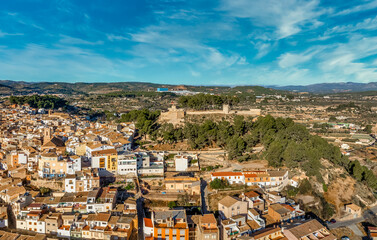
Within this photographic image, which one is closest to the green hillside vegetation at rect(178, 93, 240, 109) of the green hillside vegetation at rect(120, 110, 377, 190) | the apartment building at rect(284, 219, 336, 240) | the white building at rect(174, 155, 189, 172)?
the green hillside vegetation at rect(120, 110, 377, 190)

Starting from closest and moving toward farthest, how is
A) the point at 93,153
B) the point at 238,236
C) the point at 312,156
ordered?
the point at 238,236 → the point at 93,153 → the point at 312,156

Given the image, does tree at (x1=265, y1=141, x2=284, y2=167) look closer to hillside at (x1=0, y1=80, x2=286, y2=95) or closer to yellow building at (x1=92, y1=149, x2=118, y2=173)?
yellow building at (x1=92, y1=149, x2=118, y2=173)

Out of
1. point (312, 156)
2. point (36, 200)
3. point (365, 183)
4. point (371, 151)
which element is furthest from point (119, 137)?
point (371, 151)

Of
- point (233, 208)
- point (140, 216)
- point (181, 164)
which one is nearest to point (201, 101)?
point (181, 164)

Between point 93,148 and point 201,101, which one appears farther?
point 201,101

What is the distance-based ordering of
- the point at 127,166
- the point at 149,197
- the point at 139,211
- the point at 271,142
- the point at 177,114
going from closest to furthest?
1. the point at 139,211
2. the point at 149,197
3. the point at 127,166
4. the point at 271,142
5. the point at 177,114

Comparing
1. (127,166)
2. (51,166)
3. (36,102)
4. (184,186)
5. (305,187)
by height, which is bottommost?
(305,187)

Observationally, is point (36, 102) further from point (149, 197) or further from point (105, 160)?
point (149, 197)

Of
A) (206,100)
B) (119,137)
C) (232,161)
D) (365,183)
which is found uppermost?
(206,100)

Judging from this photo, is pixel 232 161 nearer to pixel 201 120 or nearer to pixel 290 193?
pixel 290 193

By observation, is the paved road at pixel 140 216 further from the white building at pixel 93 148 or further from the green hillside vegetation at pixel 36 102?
the green hillside vegetation at pixel 36 102

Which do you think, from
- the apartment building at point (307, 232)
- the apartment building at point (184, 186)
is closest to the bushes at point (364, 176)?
the apartment building at point (307, 232)
